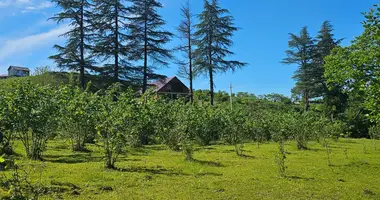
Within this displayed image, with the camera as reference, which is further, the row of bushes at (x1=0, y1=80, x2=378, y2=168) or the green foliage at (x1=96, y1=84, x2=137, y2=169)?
the row of bushes at (x1=0, y1=80, x2=378, y2=168)

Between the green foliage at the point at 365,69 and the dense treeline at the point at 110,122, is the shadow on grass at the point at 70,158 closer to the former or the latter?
the dense treeline at the point at 110,122

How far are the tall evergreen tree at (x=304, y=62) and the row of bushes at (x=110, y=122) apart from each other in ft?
62.3

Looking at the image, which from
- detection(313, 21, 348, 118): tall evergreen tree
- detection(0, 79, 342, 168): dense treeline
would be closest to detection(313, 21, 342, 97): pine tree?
detection(313, 21, 348, 118): tall evergreen tree

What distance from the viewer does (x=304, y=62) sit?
37250 millimetres

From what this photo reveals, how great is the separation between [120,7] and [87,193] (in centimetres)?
2054

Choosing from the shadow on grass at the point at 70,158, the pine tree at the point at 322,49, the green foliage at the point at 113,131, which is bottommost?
the shadow on grass at the point at 70,158

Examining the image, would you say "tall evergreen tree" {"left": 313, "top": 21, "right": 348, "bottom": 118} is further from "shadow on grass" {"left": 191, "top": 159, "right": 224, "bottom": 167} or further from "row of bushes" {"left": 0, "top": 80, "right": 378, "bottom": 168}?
"shadow on grass" {"left": 191, "top": 159, "right": 224, "bottom": 167}

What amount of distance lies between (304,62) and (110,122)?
3350 centimetres

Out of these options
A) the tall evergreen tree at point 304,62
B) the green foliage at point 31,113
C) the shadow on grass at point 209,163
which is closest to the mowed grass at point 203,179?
the shadow on grass at point 209,163

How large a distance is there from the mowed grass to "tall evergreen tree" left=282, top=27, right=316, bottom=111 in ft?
92.4

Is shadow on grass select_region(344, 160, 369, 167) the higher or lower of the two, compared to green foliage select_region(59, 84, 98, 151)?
lower

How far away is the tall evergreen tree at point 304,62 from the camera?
1425 inches

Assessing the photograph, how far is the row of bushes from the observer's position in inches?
297

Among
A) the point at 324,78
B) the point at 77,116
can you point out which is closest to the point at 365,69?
the point at 77,116
